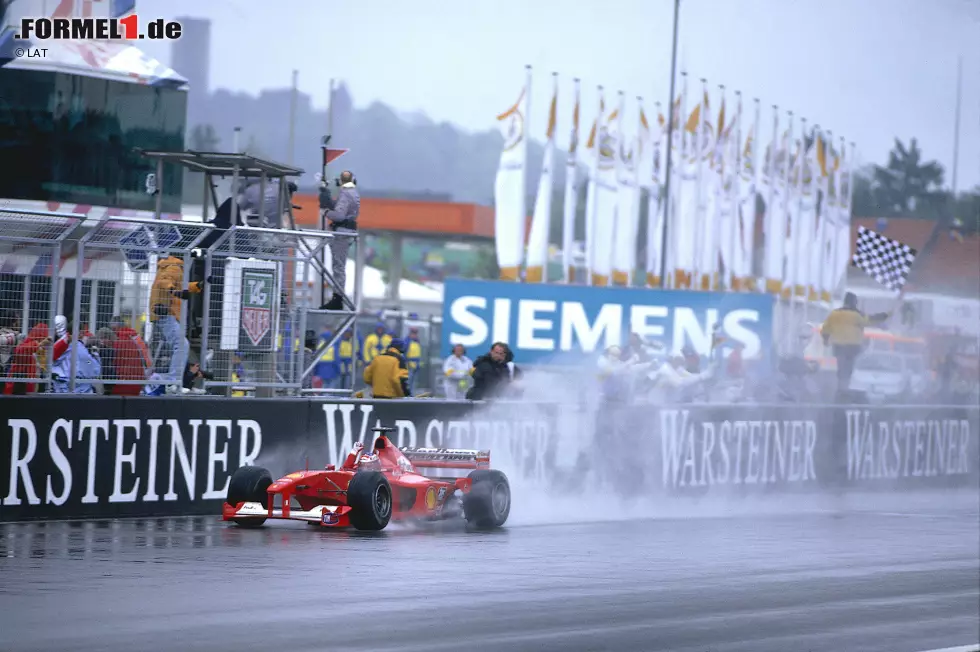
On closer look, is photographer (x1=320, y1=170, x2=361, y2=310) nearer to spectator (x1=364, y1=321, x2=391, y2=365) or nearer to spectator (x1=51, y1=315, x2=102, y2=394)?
spectator (x1=51, y1=315, x2=102, y2=394)

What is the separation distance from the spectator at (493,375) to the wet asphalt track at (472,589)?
10.7 ft

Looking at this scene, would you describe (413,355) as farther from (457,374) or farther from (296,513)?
(296,513)

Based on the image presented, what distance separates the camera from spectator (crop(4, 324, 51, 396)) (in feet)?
42.6

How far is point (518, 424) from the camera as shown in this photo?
56.7ft

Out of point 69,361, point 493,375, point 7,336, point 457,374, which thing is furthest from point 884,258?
point 7,336

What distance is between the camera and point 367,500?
1280cm

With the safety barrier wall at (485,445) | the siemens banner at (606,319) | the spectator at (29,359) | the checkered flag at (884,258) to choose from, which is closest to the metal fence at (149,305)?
the spectator at (29,359)

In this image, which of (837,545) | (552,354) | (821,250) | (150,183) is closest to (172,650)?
(837,545)

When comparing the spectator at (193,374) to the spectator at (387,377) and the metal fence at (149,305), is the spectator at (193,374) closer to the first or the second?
the metal fence at (149,305)

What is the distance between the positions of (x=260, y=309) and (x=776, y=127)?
101 ft

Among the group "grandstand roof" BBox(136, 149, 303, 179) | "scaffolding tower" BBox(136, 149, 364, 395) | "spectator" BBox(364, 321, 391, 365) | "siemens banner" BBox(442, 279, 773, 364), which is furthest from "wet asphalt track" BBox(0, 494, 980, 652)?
"siemens banner" BBox(442, 279, 773, 364)

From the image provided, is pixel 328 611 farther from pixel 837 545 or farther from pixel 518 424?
pixel 518 424

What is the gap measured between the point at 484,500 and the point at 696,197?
28901 millimetres

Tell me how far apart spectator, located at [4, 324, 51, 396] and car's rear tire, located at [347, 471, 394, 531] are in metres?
2.88
